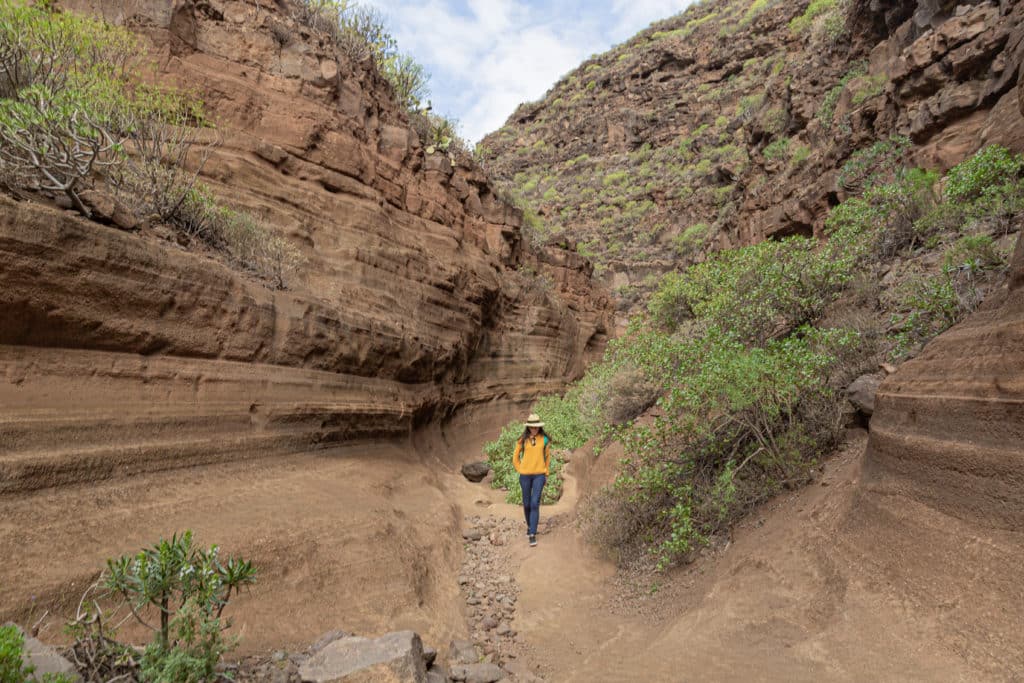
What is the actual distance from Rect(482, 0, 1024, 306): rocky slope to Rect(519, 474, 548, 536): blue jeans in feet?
30.9

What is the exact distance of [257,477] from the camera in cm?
568

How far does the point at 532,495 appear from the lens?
791 cm

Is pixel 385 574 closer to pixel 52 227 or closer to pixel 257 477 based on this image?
pixel 257 477

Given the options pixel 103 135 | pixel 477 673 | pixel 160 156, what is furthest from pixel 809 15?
pixel 477 673

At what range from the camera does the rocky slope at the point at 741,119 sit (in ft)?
34.3

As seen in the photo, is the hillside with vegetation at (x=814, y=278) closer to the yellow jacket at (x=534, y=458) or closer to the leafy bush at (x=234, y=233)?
the yellow jacket at (x=534, y=458)

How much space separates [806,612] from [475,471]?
7.90 metres

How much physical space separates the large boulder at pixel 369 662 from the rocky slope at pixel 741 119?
11208 millimetres

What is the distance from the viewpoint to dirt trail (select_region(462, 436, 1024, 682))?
2729 mm

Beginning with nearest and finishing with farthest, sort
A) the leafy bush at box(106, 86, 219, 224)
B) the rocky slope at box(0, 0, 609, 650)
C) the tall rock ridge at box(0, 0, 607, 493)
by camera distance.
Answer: the rocky slope at box(0, 0, 609, 650) < the tall rock ridge at box(0, 0, 607, 493) < the leafy bush at box(106, 86, 219, 224)

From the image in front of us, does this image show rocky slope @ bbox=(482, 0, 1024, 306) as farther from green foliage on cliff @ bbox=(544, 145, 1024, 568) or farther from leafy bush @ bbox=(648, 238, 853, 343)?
leafy bush @ bbox=(648, 238, 853, 343)

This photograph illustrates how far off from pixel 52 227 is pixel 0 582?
9.24ft

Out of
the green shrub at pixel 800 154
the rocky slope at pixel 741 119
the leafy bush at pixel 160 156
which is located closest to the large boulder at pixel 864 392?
the rocky slope at pixel 741 119

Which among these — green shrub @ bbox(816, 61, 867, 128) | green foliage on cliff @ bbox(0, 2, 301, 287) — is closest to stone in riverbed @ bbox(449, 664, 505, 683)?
green foliage on cliff @ bbox(0, 2, 301, 287)
